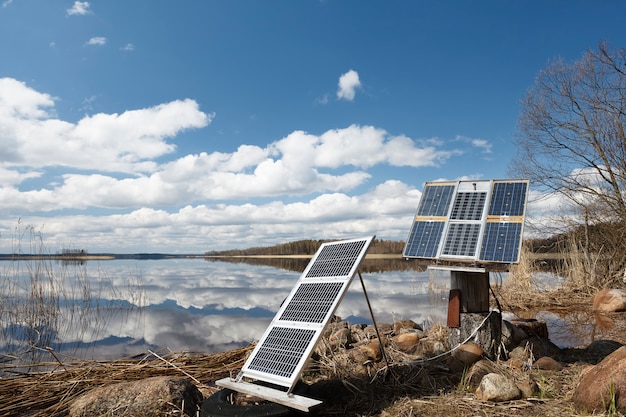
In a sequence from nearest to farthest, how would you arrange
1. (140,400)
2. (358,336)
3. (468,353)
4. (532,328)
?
(140,400) < (468,353) < (532,328) < (358,336)

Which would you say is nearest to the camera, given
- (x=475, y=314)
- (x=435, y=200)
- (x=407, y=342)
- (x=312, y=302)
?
(x=312, y=302)

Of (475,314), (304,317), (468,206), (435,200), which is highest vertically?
(435,200)

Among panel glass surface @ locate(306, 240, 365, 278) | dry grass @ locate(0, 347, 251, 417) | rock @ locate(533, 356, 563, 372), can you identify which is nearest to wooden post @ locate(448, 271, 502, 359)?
rock @ locate(533, 356, 563, 372)

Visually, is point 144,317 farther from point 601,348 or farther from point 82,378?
point 601,348

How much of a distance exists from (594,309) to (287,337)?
38.6 ft

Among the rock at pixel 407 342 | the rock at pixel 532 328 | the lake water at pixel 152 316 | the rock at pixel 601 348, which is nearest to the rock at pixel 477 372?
the rock at pixel 407 342

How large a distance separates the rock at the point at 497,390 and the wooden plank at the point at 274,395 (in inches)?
78.3

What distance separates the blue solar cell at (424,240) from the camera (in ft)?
21.9

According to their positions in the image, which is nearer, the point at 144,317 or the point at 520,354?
the point at 520,354

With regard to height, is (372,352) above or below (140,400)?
above

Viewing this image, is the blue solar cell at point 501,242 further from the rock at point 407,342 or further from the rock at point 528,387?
the rock at point 407,342

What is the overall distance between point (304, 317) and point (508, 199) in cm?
366

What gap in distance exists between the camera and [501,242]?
6.14 m

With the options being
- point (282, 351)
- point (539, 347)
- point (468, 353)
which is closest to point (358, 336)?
point (468, 353)
